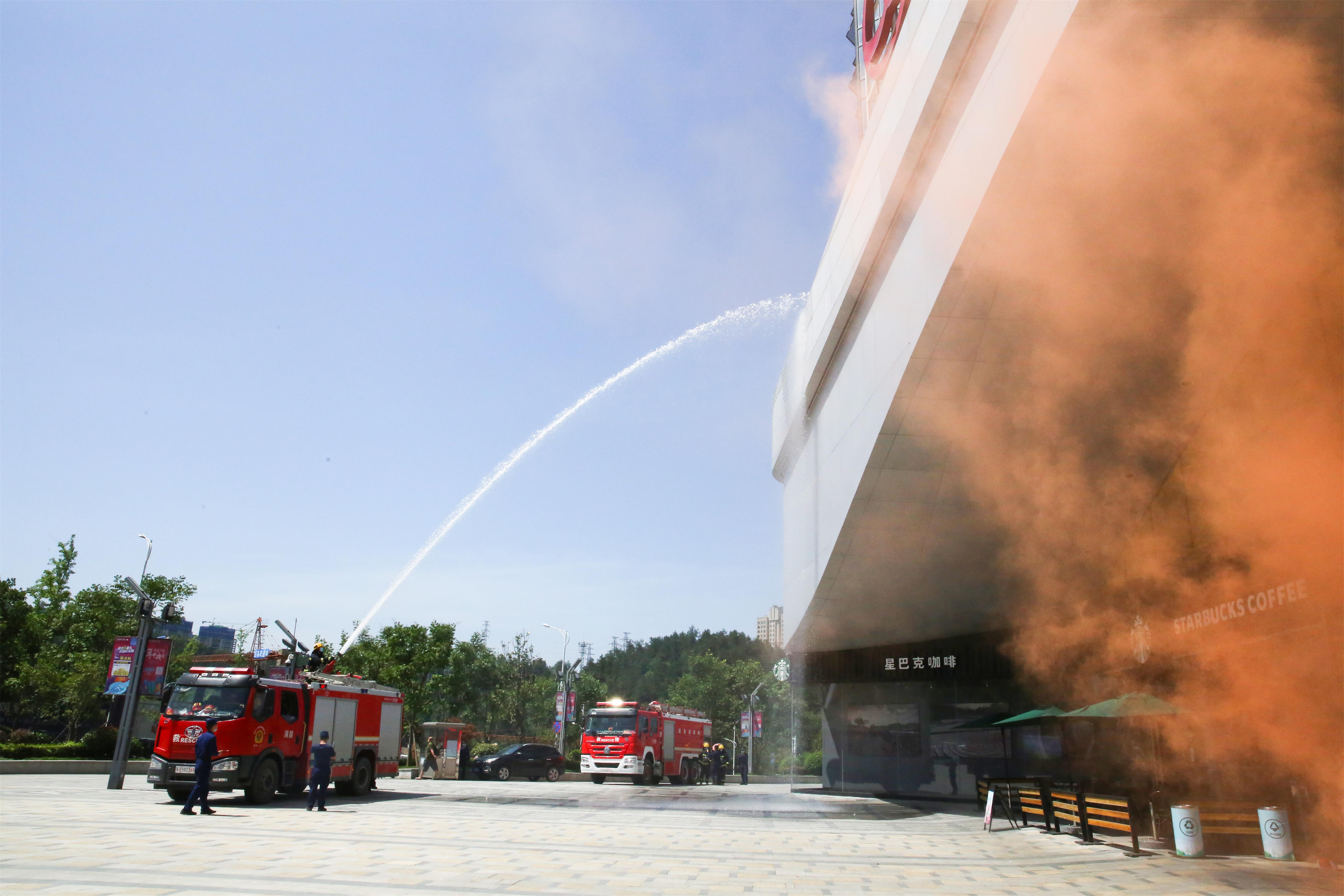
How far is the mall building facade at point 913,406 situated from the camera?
1220 centimetres

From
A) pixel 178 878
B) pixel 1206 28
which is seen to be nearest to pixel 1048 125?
pixel 1206 28

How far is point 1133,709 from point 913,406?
Answer: 6273 millimetres

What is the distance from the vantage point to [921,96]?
13906 mm

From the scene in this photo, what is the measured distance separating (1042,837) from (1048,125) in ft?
37.9

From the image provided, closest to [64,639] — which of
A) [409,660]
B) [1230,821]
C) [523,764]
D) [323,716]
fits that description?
[409,660]

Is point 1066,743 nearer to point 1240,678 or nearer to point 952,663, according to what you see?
point 952,663

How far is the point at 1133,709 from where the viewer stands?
45.6ft

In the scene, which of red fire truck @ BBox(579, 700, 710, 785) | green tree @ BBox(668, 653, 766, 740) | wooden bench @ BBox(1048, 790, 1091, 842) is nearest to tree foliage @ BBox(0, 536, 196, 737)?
red fire truck @ BBox(579, 700, 710, 785)

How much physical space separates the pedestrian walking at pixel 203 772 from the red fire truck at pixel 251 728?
2.07 ft

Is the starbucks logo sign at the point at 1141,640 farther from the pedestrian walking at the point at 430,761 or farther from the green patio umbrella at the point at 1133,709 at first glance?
the pedestrian walking at the point at 430,761

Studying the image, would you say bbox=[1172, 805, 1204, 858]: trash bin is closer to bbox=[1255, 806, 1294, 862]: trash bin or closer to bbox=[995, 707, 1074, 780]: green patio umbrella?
bbox=[1255, 806, 1294, 862]: trash bin

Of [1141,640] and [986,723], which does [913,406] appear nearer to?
[1141,640]

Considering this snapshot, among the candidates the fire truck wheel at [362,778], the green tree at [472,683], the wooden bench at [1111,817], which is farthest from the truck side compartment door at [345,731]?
the green tree at [472,683]

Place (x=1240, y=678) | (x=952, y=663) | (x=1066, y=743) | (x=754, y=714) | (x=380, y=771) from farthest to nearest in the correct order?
(x=754, y=714) < (x=952, y=663) < (x=1066, y=743) < (x=380, y=771) < (x=1240, y=678)
